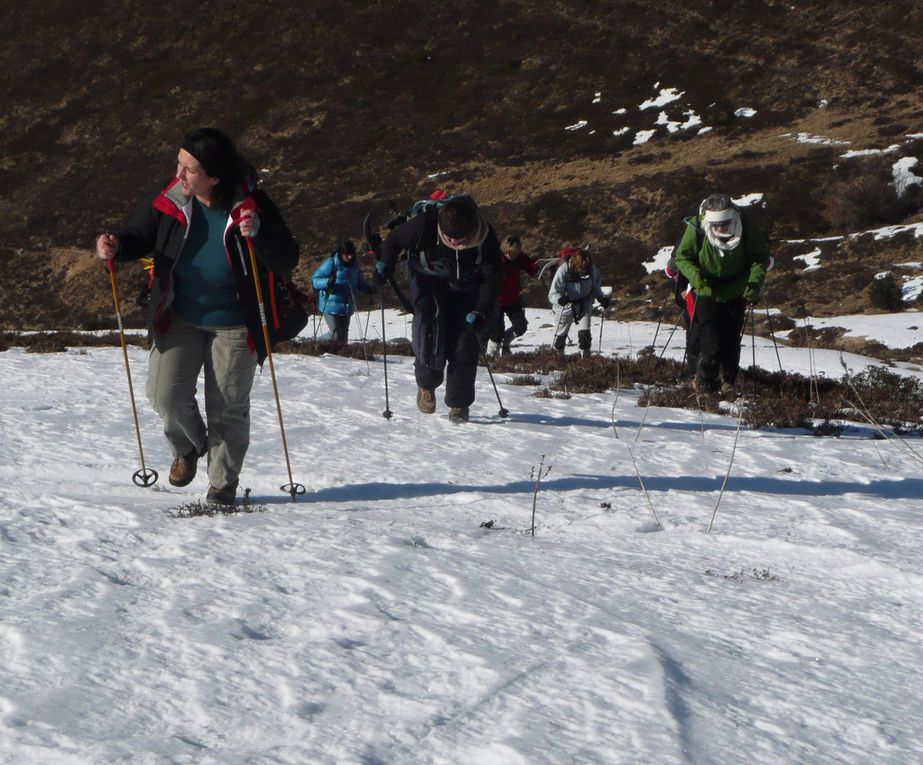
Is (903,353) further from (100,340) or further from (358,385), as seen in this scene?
(100,340)

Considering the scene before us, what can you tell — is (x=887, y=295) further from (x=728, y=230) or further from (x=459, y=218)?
(x=459, y=218)

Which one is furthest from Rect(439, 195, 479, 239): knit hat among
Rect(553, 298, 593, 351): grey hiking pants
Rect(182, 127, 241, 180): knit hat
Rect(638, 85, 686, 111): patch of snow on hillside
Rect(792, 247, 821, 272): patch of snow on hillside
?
Rect(638, 85, 686, 111): patch of snow on hillside

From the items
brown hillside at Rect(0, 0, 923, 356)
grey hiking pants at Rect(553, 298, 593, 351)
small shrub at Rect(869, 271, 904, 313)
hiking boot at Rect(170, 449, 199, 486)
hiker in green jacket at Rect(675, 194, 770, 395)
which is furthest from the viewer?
brown hillside at Rect(0, 0, 923, 356)

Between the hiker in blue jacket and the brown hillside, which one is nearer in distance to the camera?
the hiker in blue jacket

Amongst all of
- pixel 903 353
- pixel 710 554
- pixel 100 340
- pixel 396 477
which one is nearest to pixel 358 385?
pixel 396 477

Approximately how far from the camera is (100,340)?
575 inches

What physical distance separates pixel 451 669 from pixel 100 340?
42.0ft

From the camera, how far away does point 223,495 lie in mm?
5379

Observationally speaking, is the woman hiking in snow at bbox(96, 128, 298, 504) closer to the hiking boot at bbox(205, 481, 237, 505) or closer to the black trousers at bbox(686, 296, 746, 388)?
the hiking boot at bbox(205, 481, 237, 505)

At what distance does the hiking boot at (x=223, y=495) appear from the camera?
17.6 feet

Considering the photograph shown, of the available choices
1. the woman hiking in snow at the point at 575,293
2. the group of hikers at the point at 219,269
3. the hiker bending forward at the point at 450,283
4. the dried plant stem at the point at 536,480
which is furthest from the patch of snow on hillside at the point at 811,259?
the dried plant stem at the point at 536,480

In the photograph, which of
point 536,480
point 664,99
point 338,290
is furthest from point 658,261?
point 536,480

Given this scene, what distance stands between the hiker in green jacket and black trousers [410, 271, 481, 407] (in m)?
2.34

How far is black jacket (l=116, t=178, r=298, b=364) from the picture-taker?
4.95 metres
